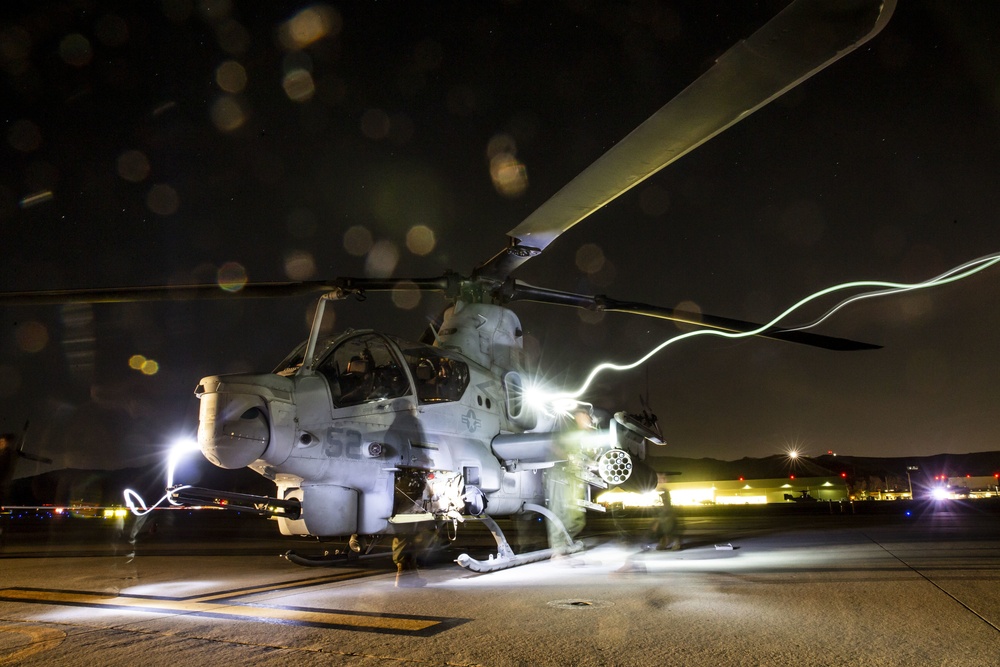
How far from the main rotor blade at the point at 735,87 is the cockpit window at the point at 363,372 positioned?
2992 mm

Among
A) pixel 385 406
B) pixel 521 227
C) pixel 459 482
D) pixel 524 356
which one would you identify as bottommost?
pixel 459 482

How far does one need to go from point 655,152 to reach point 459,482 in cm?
511

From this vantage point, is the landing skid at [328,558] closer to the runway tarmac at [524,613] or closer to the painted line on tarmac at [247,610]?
the runway tarmac at [524,613]

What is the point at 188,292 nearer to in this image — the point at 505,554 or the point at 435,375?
the point at 435,375

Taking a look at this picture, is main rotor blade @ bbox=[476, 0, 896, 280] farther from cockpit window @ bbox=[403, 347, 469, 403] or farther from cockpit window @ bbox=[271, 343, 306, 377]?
cockpit window @ bbox=[271, 343, 306, 377]

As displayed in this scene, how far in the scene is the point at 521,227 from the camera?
8766 millimetres

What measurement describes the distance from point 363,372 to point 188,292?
109 inches

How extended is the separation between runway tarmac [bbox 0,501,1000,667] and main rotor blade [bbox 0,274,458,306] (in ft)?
12.0

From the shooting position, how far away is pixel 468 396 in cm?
991

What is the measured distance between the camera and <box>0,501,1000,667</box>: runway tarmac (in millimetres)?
4289

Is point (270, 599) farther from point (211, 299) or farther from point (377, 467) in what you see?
point (211, 299)

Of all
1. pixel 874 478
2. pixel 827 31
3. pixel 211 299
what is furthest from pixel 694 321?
pixel 874 478

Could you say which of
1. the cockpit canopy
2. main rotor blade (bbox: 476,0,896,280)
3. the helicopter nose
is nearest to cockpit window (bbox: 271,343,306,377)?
the cockpit canopy

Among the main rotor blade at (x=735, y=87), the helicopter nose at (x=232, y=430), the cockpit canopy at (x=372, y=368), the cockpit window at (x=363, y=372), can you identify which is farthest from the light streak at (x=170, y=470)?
the main rotor blade at (x=735, y=87)
